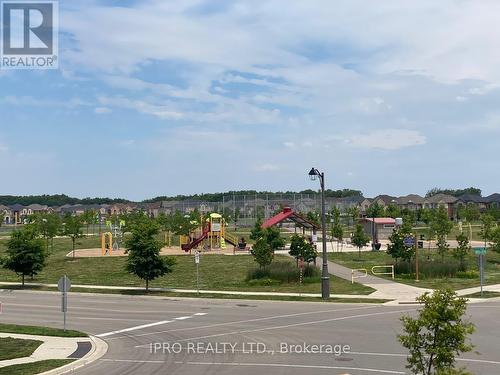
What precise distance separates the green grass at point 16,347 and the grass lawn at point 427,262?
22.5 meters

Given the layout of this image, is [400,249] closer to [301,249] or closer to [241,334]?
[301,249]

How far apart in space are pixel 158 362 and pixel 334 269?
29232 millimetres

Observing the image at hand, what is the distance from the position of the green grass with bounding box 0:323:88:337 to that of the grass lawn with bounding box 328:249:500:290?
20.8 meters

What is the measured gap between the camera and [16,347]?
57.1 feet

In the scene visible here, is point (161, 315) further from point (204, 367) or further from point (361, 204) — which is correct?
point (361, 204)

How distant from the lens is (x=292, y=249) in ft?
125

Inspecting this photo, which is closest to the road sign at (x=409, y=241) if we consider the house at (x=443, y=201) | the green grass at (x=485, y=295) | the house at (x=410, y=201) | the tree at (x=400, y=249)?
the tree at (x=400, y=249)

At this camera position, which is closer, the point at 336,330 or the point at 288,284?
the point at 336,330

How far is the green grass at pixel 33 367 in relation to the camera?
1420 cm

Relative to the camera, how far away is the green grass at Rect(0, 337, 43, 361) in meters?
16.3

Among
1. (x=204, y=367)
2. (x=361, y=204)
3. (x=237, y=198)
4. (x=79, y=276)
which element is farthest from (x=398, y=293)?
(x=361, y=204)

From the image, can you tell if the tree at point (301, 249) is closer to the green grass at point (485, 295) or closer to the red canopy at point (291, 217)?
the green grass at point (485, 295)

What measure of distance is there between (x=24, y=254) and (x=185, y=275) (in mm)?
10897

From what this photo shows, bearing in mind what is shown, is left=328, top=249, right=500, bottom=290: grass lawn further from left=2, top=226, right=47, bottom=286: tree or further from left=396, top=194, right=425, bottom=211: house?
left=396, top=194, right=425, bottom=211: house
